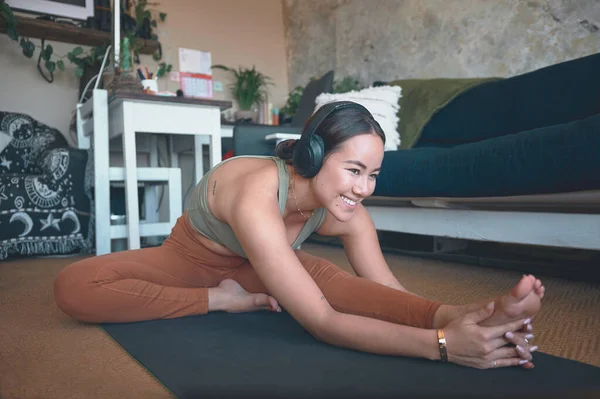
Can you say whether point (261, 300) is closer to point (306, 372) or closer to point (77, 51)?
point (306, 372)

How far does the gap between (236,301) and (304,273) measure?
0.39 meters

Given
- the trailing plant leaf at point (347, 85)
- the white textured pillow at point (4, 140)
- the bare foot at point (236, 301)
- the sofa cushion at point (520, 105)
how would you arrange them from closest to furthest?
1. the bare foot at point (236, 301)
2. the sofa cushion at point (520, 105)
3. the white textured pillow at point (4, 140)
4. the trailing plant leaf at point (347, 85)

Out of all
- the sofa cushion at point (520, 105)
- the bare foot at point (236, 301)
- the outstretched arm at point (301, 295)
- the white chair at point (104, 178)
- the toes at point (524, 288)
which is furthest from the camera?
the white chair at point (104, 178)

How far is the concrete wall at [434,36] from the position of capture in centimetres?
237

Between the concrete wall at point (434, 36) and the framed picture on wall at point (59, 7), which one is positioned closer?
the concrete wall at point (434, 36)

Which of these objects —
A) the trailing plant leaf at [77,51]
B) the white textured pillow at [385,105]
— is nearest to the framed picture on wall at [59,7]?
the trailing plant leaf at [77,51]

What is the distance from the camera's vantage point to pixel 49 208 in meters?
2.39

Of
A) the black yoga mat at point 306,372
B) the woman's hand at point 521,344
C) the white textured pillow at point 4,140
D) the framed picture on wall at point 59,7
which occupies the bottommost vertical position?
the black yoga mat at point 306,372

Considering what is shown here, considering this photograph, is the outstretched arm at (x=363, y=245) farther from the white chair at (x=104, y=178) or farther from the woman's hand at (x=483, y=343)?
the white chair at (x=104, y=178)

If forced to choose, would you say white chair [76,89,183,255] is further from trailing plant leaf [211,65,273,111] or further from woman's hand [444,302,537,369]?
trailing plant leaf [211,65,273,111]

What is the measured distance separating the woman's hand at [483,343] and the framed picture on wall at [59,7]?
11.7 ft

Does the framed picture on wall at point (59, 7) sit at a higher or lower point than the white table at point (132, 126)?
higher

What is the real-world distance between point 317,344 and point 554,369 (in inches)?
15.8

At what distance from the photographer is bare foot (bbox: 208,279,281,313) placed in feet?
3.83
